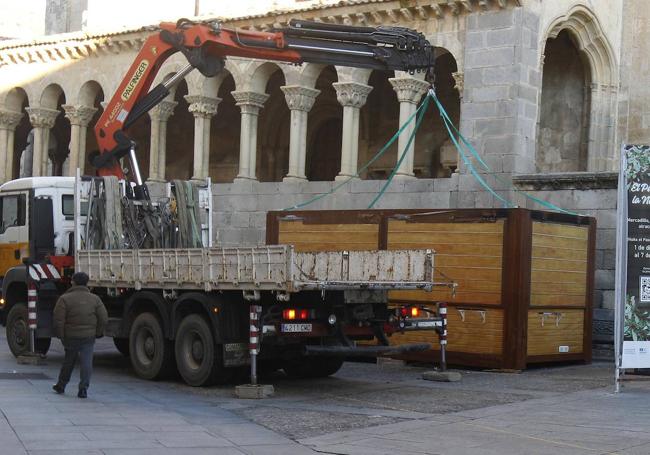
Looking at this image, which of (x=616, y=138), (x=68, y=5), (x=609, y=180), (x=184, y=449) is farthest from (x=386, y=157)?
(x=184, y=449)

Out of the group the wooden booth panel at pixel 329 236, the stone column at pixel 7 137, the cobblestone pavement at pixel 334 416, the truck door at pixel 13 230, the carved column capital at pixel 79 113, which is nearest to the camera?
the cobblestone pavement at pixel 334 416

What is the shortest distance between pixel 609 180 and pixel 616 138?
510 centimetres

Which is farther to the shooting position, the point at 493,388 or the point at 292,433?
the point at 493,388

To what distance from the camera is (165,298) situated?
14.7 metres

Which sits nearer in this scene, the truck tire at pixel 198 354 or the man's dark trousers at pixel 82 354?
the man's dark trousers at pixel 82 354

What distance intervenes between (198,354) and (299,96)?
460 inches

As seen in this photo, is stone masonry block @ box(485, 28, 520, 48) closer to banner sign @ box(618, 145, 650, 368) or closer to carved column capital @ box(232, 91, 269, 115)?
carved column capital @ box(232, 91, 269, 115)

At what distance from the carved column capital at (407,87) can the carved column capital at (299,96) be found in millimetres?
2590

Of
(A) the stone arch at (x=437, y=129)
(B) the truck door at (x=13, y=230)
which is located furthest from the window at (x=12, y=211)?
(A) the stone arch at (x=437, y=129)

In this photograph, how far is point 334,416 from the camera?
11734 mm

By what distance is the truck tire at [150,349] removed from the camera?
48.4ft

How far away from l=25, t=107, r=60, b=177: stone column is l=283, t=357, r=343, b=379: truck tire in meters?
16.9

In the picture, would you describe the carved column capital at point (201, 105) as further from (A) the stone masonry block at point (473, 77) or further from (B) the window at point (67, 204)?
(B) the window at point (67, 204)

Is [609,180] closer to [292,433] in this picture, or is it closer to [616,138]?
[616,138]
